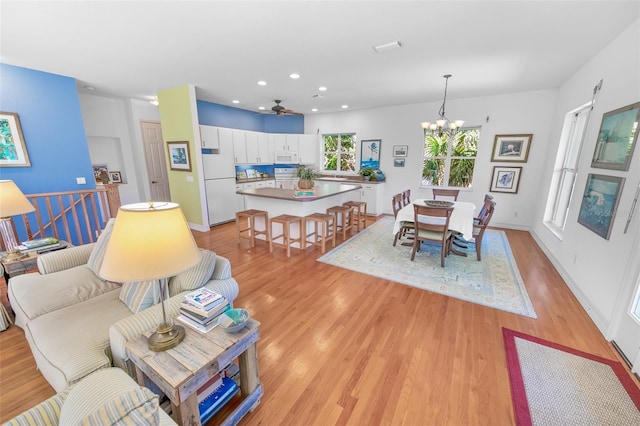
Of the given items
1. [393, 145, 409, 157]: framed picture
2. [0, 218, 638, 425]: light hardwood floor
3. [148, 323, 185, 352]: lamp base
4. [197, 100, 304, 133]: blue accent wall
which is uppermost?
[197, 100, 304, 133]: blue accent wall

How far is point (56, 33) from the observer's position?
2.51 metres

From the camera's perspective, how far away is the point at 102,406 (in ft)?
2.27

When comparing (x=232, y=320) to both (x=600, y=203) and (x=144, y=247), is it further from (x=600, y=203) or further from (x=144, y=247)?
(x=600, y=203)

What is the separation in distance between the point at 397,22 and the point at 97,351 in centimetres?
337

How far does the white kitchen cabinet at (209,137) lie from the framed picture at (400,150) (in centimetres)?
415

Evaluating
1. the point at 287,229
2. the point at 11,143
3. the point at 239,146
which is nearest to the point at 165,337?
the point at 287,229

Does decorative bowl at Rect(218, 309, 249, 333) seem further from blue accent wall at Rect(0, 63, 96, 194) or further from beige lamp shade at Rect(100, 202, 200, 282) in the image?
blue accent wall at Rect(0, 63, 96, 194)

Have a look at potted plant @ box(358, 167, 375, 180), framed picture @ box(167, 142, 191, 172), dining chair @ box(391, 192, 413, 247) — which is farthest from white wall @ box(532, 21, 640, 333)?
framed picture @ box(167, 142, 191, 172)

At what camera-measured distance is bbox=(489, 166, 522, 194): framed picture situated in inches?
200

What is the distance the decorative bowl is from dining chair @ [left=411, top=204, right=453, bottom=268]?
2650mm

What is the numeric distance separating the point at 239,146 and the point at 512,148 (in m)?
5.87

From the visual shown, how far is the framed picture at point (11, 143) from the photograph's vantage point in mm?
3387

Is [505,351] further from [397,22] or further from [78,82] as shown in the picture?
[78,82]

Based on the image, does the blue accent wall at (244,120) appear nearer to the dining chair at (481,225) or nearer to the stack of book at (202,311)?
the stack of book at (202,311)
